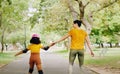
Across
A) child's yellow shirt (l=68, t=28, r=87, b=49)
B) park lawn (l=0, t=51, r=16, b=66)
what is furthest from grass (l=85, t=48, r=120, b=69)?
child's yellow shirt (l=68, t=28, r=87, b=49)

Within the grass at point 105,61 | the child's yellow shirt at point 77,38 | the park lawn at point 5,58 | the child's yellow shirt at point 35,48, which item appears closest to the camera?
the child's yellow shirt at point 77,38

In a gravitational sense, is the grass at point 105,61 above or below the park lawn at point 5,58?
above

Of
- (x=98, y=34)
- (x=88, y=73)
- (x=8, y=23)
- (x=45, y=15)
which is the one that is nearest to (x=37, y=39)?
(x=88, y=73)

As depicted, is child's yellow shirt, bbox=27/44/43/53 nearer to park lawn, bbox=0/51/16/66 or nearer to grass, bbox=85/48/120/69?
grass, bbox=85/48/120/69

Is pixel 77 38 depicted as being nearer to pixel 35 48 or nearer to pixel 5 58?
pixel 35 48

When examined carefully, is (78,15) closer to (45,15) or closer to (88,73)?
(45,15)

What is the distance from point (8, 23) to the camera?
2277 inches

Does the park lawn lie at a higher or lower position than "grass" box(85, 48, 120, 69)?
lower

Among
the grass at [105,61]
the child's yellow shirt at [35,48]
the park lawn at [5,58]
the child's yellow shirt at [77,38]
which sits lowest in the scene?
the park lawn at [5,58]

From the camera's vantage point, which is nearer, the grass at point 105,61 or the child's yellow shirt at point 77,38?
the child's yellow shirt at point 77,38

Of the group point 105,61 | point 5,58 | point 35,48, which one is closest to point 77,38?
point 35,48

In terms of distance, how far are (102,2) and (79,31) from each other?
25921mm

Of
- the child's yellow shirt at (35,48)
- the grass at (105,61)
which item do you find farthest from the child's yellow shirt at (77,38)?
the grass at (105,61)

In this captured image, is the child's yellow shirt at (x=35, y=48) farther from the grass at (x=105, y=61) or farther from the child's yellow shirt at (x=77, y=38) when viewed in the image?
the grass at (x=105, y=61)
